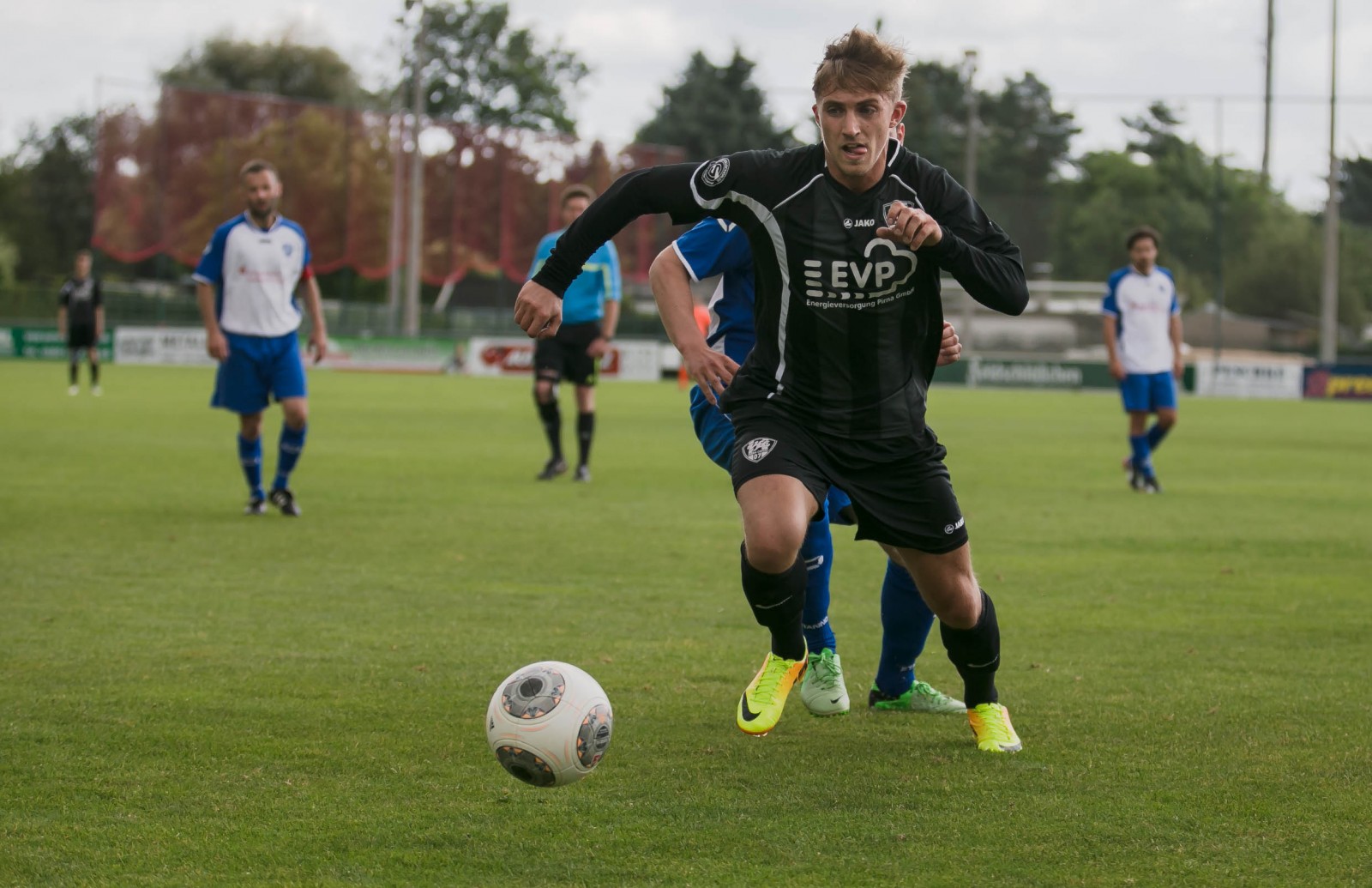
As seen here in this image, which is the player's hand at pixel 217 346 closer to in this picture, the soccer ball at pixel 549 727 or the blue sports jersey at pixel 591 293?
the blue sports jersey at pixel 591 293

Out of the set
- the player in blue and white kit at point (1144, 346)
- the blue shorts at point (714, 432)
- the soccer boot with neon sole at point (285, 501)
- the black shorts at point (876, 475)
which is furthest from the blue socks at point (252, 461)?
the player in blue and white kit at point (1144, 346)

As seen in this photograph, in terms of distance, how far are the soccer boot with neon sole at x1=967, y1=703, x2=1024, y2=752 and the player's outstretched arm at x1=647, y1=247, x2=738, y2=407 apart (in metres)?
1.20

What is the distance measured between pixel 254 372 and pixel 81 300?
16527 millimetres

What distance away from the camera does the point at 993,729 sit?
4578 millimetres

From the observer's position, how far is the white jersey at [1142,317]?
44.2 ft

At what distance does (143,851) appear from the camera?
3533 mm

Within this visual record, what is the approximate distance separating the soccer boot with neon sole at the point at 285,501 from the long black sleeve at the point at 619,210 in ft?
20.4

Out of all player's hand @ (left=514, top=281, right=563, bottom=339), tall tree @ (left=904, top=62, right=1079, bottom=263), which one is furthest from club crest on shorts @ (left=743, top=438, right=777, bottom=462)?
tall tree @ (left=904, top=62, right=1079, bottom=263)

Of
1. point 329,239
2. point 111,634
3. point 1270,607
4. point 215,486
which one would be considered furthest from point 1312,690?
point 329,239

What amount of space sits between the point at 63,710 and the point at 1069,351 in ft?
154

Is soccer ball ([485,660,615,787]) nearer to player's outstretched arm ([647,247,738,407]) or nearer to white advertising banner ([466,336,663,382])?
player's outstretched arm ([647,247,738,407])

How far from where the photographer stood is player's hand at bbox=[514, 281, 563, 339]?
4.36 m

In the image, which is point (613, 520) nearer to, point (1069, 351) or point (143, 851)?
point (143, 851)

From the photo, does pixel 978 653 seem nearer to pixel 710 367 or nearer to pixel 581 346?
pixel 710 367
